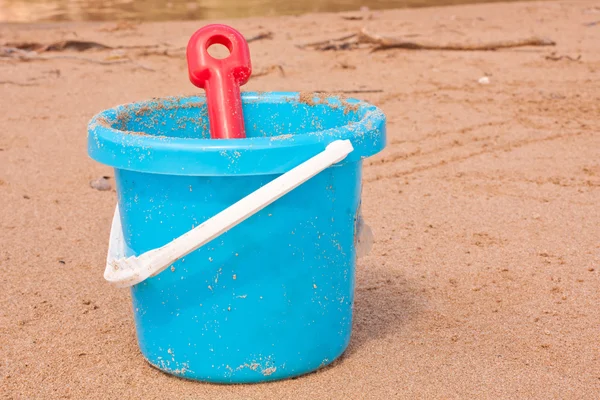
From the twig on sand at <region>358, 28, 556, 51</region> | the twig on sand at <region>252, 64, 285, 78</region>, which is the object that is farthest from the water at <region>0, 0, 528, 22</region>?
the twig on sand at <region>252, 64, 285, 78</region>

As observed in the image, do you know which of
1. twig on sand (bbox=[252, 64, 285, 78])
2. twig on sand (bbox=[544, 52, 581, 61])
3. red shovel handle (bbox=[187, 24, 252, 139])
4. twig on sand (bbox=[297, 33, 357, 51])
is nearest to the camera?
red shovel handle (bbox=[187, 24, 252, 139])

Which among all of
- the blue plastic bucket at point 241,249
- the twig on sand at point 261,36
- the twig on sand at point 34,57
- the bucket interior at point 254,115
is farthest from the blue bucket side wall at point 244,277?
the twig on sand at point 261,36

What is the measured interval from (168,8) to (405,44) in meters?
4.20

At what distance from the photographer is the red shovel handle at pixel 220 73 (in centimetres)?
170

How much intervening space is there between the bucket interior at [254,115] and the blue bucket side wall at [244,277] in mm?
210

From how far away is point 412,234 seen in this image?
7.87 feet

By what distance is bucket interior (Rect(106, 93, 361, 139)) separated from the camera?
5.61 ft

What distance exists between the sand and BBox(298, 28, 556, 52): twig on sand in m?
0.16

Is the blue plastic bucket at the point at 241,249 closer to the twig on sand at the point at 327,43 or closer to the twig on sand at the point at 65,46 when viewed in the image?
the twig on sand at the point at 327,43

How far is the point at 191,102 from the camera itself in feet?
5.88

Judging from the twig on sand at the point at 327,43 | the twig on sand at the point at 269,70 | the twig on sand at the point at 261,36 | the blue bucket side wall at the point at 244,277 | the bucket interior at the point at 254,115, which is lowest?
the twig on sand at the point at 327,43

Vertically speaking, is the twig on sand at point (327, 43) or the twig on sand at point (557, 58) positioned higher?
the twig on sand at point (327, 43)

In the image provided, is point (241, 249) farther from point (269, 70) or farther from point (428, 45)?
point (428, 45)

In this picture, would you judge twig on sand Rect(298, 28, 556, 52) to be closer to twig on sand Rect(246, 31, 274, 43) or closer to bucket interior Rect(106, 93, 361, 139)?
twig on sand Rect(246, 31, 274, 43)
